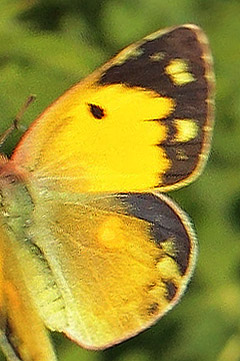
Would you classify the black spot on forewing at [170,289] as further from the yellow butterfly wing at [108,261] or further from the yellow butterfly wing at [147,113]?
the yellow butterfly wing at [147,113]

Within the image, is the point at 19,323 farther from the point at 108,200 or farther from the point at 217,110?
the point at 217,110

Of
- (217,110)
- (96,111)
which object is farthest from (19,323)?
(217,110)

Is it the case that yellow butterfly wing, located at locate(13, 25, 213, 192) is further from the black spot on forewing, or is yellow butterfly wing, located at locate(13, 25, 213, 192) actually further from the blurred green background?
the blurred green background

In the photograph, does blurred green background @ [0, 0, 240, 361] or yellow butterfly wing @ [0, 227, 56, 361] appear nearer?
yellow butterfly wing @ [0, 227, 56, 361]

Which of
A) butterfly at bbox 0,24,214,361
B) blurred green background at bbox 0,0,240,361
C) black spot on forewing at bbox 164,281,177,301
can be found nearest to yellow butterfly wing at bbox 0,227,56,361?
butterfly at bbox 0,24,214,361

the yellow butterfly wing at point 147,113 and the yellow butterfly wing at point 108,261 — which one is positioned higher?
the yellow butterfly wing at point 147,113

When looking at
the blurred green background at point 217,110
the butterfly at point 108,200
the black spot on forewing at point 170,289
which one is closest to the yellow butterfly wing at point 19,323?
the butterfly at point 108,200

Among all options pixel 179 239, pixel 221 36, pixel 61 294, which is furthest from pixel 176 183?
pixel 221 36
